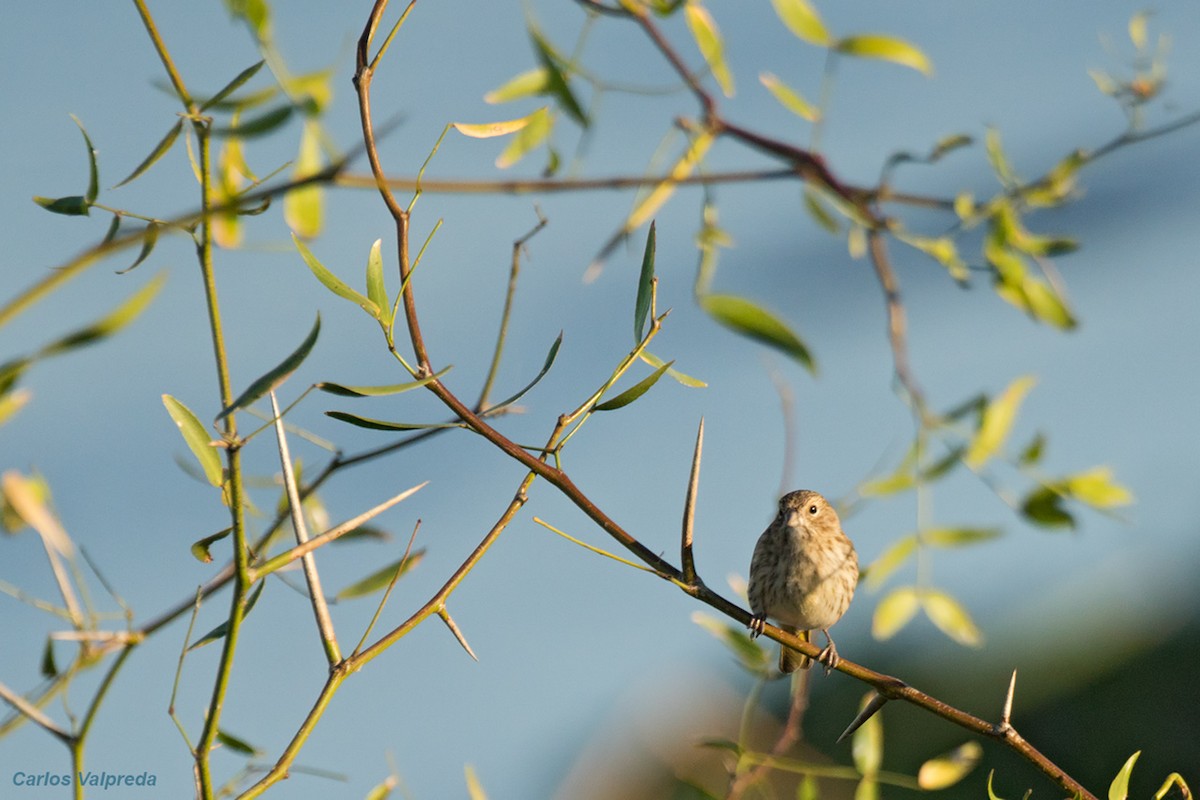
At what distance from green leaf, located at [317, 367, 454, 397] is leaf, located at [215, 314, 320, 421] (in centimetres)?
8

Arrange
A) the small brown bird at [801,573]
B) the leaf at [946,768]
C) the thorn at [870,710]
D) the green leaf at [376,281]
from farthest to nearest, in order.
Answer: the small brown bird at [801,573], the leaf at [946,768], the thorn at [870,710], the green leaf at [376,281]

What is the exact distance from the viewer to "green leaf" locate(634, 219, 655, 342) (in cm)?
118

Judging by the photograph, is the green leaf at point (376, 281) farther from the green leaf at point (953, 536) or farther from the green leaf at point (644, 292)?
the green leaf at point (953, 536)

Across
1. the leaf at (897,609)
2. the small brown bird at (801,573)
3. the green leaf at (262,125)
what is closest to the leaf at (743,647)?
the leaf at (897,609)

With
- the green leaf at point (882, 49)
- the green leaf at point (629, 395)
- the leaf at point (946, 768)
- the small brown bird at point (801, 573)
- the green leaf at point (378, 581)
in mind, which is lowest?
the small brown bird at point (801, 573)

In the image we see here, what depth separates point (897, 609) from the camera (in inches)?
67.5

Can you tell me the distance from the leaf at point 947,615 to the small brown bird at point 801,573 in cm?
200

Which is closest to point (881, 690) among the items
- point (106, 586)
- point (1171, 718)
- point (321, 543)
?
point (321, 543)

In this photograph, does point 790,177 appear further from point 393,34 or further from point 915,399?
point 393,34

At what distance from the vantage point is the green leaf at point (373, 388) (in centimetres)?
103

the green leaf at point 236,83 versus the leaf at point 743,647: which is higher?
the green leaf at point 236,83

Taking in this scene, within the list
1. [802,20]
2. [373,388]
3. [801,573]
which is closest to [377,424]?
[373,388]

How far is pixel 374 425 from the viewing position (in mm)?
1138

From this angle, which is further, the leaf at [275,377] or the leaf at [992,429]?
the leaf at [992,429]
